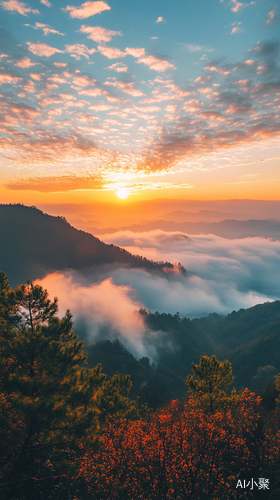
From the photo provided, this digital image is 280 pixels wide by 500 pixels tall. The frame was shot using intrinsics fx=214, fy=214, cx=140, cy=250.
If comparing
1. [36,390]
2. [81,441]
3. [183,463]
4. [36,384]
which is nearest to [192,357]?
[81,441]

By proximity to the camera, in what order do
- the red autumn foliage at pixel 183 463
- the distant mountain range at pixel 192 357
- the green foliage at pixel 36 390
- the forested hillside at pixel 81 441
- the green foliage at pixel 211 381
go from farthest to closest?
1. the distant mountain range at pixel 192 357
2. the green foliage at pixel 211 381
3. the green foliage at pixel 36 390
4. the forested hillside at pixel 81 441
5. the red autumn foliage at pixel 183 463

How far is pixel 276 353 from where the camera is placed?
123875 millimetres

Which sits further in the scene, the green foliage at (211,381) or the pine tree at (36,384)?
the green foliage at (211,381)

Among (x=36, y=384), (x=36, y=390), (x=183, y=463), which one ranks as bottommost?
(x=183, y=463)

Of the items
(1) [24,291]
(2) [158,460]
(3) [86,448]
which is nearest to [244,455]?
(2) [158,460]

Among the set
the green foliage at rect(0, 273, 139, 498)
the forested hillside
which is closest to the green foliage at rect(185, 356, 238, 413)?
the forested hillside

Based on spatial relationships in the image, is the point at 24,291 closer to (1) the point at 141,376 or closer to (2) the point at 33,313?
(2) the point at 33,313

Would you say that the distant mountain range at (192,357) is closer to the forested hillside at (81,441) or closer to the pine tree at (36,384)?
the forested hillside at (81,441)

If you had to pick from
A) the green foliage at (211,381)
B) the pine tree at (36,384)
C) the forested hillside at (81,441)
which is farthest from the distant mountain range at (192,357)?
the pine tree at (36,384)

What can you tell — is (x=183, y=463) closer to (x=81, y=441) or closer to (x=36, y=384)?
(x=81, y=441)

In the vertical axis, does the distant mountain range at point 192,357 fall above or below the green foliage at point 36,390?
below

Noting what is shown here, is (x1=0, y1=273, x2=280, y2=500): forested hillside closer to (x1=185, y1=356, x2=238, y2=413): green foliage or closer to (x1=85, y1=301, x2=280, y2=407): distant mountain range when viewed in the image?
(x1=185, y1=356, x2=238, y2=413): green foliage

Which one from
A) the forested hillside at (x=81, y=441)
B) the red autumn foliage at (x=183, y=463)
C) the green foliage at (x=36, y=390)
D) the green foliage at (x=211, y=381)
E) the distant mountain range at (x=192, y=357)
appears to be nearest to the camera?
the red autumn foliage at (x=183, y=463)

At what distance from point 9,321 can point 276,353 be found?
491 feet
